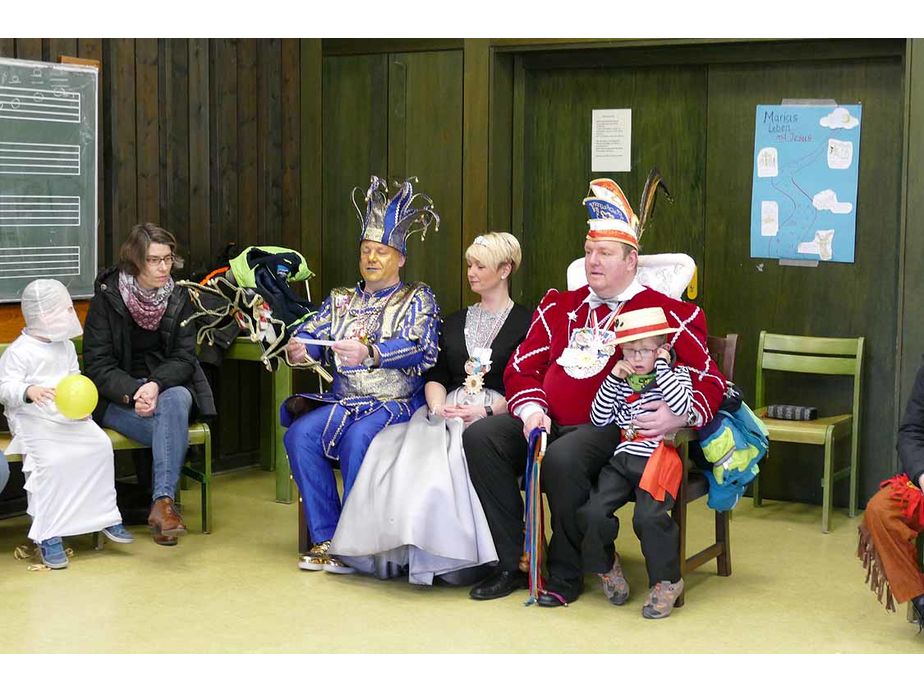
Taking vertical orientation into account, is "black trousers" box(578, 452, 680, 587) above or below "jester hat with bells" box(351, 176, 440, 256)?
below

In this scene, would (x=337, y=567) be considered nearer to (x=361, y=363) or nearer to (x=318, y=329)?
(x=361, y=363)

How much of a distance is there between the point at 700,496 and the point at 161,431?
2035 mm

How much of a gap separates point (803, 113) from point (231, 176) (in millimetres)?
2627

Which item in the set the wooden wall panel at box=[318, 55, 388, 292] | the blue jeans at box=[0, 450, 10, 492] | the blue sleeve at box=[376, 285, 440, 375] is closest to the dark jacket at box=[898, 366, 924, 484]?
the blue sleeve at box=[376, 285, 440, 375]

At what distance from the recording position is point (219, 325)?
596 centimetres

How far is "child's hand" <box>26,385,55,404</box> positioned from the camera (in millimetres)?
4734

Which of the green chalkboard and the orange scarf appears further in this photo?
the green chalkboard

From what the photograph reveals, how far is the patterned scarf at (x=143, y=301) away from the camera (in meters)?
5.16

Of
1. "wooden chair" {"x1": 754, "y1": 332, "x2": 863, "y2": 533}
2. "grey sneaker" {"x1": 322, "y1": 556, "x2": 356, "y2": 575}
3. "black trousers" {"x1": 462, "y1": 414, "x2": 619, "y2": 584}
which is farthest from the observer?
"wooden chair" {"x1": 754, "y1": 332, "x2": 863, "y2": 533}

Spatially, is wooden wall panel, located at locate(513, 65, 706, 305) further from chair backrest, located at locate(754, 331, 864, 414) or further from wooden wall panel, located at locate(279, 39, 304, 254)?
wooden wall panel, located at locate(279, 39, 304, 254)

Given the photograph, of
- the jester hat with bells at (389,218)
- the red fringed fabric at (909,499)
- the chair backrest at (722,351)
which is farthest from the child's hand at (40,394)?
the red fringed fabric at (909,499)

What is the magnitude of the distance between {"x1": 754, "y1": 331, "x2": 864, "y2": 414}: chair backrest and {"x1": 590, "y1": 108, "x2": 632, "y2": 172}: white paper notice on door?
1052 mm

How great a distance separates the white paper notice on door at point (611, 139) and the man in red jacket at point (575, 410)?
1698 mm

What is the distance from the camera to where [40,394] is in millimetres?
4734
